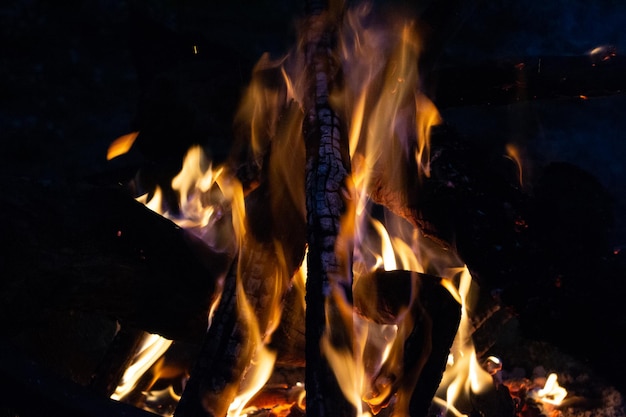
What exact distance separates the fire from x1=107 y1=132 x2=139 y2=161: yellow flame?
68 cm

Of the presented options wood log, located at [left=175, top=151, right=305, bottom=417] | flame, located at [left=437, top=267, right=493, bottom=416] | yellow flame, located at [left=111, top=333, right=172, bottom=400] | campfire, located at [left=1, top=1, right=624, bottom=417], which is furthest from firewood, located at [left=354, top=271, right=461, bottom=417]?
yellow flame, located at [left=111, top=333, right=172, bottom=400]

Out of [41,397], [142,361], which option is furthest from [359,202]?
[41,397]

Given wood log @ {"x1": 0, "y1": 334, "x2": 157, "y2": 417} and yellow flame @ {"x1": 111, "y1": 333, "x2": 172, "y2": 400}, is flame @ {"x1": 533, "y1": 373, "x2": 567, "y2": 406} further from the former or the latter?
wood log @ {"x1": 0, "y1": 334, "x2": 157, "y2": 417}

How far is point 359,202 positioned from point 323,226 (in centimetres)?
72

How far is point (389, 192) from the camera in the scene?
3.05 meters

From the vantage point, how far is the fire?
230cm

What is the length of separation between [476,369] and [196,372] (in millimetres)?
1806

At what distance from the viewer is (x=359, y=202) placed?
9.05 feet

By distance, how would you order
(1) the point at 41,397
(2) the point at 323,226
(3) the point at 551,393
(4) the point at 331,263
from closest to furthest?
1. (1) the point at 41,397
2. (4) the point at 331,263
3. (2) the point at 323,226
4. (3) the point at 551,393

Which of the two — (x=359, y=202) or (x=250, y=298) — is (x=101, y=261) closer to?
(x=250, y=298)

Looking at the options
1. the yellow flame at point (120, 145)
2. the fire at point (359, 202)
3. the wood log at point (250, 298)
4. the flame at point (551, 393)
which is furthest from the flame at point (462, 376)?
the yellow flame at point (120, 145)

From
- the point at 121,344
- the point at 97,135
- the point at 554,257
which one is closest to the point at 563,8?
the point at 554,257

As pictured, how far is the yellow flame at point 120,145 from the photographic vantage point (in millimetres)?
4035

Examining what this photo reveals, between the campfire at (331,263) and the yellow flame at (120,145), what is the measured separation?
12mm
